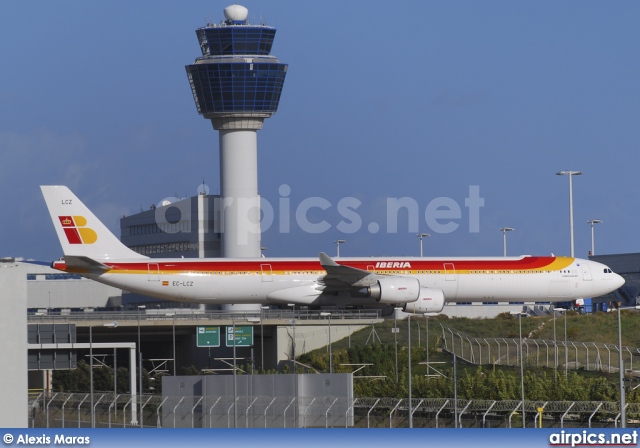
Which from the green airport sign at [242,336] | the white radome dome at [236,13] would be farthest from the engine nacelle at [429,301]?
the white radome dome at [236,13]

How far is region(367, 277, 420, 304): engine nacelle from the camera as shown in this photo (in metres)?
89.9

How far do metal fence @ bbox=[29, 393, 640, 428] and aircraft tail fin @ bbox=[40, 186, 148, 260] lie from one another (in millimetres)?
33067

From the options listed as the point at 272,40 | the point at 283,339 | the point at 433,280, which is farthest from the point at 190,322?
the point at 272,40

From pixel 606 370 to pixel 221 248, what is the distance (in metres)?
60.3

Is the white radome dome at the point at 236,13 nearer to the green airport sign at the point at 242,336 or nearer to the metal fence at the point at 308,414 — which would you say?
the green airport sign at the point at 242,336

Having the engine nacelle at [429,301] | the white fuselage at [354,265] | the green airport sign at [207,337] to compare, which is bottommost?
the green airport sign at [207,337]

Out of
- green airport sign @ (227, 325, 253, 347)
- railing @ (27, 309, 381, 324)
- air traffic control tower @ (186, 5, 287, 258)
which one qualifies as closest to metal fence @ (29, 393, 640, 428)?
green airport sign @ (227, 325, 253, 347)

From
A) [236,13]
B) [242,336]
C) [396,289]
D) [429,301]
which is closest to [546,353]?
[429,301]

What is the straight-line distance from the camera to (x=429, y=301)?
90.9m

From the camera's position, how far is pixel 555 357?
76.1 m

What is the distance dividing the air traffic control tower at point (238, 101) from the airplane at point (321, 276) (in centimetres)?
3252

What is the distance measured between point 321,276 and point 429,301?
7.57m

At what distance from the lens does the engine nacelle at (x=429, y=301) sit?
90.9 meters

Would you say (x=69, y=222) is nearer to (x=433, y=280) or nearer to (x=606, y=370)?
(x=433, y=280)
